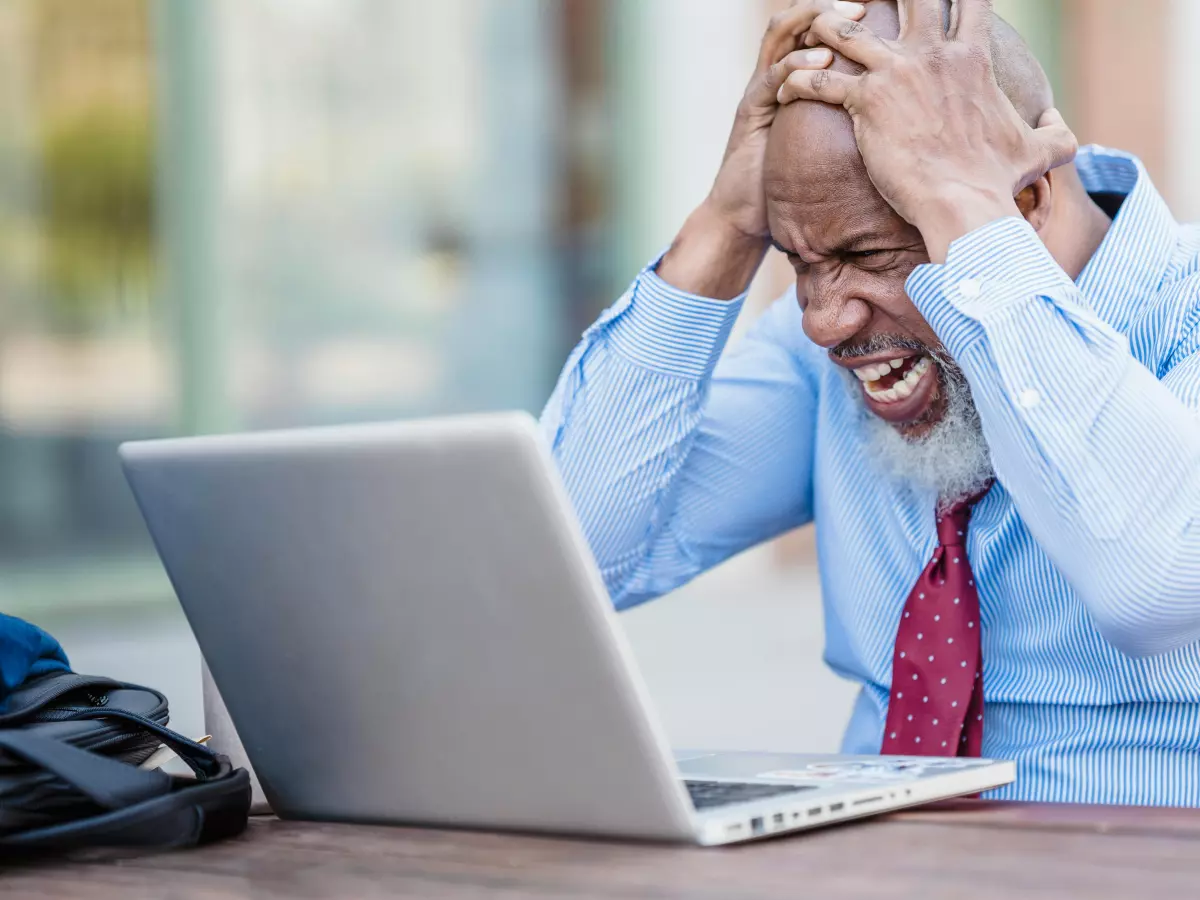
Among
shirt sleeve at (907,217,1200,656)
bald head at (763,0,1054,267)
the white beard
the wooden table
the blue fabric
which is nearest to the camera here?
the wooden table

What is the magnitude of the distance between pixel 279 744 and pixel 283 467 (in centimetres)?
28

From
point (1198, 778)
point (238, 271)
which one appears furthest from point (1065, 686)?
point (238, 271)

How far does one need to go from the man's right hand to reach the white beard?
0.23 metres

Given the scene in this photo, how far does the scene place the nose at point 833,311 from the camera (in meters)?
1.80

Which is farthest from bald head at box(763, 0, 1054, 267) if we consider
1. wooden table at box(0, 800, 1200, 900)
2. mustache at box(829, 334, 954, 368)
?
wooden table at box(0, 800, 1200, 900)

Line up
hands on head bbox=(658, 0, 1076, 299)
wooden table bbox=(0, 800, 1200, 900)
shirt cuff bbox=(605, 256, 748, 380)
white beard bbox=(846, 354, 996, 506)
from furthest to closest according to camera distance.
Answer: shirt cuff bbox=(605, 256, 748, 380) < white beard bbox=(846, 354, 996, 506) < hands on head bbox=(658, 0, 1076, 299) < wooden table bbox=(0, 800, 1200, 900)

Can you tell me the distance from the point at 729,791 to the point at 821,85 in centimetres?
90

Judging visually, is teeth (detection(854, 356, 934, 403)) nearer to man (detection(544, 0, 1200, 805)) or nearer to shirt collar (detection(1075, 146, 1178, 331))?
man (detection(544, 0, 1200, 805))

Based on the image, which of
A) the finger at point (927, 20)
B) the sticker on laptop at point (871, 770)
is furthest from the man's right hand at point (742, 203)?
the sticker on laptop at point (871, 770)

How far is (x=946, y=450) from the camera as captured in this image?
6.11 feet

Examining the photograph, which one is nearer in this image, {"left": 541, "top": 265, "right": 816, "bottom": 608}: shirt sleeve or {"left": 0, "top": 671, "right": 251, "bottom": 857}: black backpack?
{"left": 0, "top": 671, "right": 251, "bottom": 857}: black backpack

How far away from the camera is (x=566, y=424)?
211cm

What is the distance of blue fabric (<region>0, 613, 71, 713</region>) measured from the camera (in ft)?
A: 3.95

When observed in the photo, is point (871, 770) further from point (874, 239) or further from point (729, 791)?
point (874, 239)
